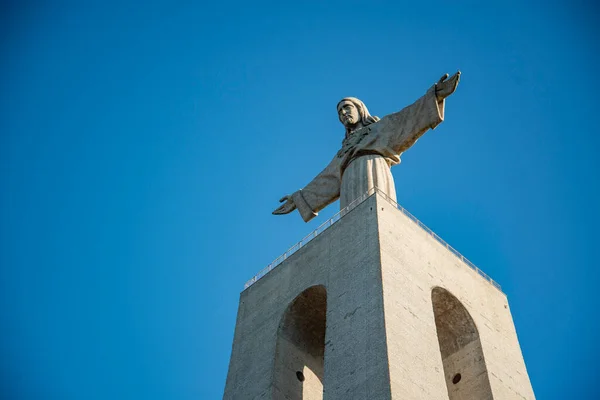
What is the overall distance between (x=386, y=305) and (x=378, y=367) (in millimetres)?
1698

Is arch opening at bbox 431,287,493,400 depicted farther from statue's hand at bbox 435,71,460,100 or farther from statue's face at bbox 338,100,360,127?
statue's face at bbox 338,100,360,127

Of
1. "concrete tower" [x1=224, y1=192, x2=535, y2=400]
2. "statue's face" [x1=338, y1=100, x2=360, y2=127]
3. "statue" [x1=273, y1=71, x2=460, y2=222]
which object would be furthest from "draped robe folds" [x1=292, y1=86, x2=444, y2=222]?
"concrete tower" [x1=224, y1=192, x2=535, y2=400]

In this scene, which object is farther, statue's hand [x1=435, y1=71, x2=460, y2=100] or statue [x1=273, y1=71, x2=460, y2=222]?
statue [x1=273, y1=71, x2=460, y2=222]

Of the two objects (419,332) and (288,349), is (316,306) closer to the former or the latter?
(288,349)

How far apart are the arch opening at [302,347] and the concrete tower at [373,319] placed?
3cm

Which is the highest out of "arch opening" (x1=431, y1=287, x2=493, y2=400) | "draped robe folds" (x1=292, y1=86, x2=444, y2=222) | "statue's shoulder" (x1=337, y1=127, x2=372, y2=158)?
"statue's shoulder" (x1=337, y1=127, x2=372, y2=158)

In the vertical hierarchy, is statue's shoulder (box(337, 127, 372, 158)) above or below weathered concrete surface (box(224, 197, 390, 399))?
above

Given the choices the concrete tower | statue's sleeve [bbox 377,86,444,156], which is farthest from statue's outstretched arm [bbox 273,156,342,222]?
the concrete tower

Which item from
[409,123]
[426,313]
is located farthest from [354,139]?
[426,313]

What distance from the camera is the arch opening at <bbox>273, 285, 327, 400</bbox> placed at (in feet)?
64.4

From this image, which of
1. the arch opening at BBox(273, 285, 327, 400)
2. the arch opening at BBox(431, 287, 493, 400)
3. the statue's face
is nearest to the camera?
the arch opening at BBox(431, 287, 493, 400)

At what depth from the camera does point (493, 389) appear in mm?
18781

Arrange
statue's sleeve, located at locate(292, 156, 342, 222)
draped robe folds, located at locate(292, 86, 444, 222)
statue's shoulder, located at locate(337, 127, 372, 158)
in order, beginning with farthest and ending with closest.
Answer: statue's sleeve, located at locate(292, 156, 342, 222), statue's shoulder, located at locate(337, 127, 372, 158), draped robe folds, located at locate(292, 86, 444, 222)

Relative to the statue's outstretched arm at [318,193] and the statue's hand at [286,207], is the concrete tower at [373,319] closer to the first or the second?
the statue's outstretched arm at [318,193]
